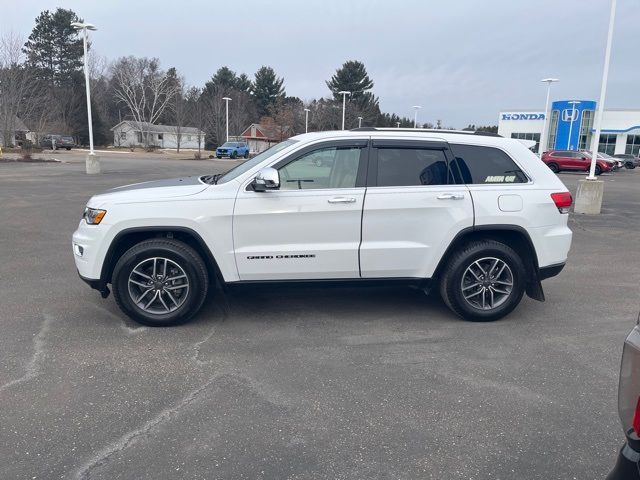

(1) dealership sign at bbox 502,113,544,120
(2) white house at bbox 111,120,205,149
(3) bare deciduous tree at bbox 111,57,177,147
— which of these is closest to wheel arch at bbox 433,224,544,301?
(1) dealership sign at bbox 502,113,544,120

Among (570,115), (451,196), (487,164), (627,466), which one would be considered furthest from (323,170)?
(570,115)

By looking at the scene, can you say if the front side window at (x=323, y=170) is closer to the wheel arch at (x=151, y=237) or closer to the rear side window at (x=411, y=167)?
the rear side window at (x=411, y=167)

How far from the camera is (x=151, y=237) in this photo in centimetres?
473

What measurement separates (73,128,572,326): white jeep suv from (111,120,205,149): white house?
68.0 meters

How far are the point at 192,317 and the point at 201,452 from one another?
206 centimetres

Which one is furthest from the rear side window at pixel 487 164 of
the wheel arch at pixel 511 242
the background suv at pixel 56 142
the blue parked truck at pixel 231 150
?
the background suv at pixel 56 142

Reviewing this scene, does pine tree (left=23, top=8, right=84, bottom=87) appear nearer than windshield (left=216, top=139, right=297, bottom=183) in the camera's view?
No

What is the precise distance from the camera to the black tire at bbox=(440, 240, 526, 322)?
4.88 meters

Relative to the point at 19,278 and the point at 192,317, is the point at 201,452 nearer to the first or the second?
the point at 192,317

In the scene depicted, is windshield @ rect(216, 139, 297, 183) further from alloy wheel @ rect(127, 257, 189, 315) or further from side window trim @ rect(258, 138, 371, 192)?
alloy wheel @ rect(127, 257, 189, 315)

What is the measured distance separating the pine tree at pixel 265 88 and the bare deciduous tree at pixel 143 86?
52.6 ft

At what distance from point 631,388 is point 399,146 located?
3398 mm

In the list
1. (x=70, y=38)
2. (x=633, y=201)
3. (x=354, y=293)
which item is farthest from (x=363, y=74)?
(x=354, y=293)

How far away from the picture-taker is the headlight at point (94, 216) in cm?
456
